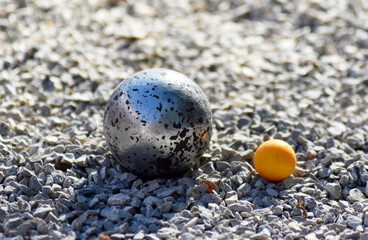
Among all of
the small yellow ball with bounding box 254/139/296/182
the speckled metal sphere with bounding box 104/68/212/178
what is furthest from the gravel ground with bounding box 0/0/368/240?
the speckled metal sphere with bounding box 104/68/212/178

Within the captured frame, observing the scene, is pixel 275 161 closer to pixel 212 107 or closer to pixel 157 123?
pixel 157 123

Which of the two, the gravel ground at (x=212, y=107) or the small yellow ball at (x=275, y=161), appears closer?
the gravel ground at (x=212, y=107)

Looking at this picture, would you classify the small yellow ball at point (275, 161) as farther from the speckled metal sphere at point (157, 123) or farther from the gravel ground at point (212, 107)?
the speckled metal sphere at point (157, 123)

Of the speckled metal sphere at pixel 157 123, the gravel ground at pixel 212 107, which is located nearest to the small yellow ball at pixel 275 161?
the gravel ground at pixel 212 107

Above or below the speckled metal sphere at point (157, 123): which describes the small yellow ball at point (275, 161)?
below

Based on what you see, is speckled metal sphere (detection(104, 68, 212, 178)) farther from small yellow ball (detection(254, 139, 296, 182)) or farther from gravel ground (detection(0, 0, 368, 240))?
small yellow ball (detection(254, 139, 296, 182))

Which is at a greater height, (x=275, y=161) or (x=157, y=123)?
(x=157, y=123)

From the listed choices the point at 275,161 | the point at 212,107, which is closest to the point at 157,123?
the point at 275,161
